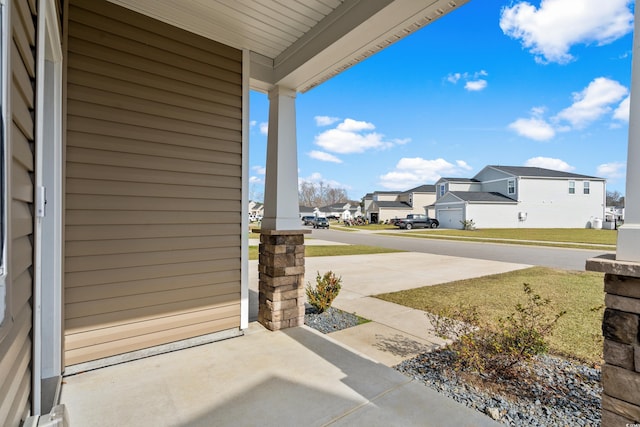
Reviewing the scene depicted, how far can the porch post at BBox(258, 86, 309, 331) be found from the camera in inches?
127

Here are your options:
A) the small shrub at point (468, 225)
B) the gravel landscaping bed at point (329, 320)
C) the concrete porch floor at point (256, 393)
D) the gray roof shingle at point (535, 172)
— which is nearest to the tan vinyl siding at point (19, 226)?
the concrete porch floor at point (256, 393)

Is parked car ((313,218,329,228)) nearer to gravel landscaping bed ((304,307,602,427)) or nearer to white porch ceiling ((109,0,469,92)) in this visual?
white porch ceiling ((109,0,469,92))

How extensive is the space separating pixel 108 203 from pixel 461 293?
495cm

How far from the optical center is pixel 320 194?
6194 centimetres

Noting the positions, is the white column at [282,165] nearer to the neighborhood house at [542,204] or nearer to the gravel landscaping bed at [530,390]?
the gravel landscaping bed at [530,390]

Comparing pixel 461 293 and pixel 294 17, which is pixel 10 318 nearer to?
pixel 294 17

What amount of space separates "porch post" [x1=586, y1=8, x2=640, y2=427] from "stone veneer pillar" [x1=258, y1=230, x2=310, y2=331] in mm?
2475

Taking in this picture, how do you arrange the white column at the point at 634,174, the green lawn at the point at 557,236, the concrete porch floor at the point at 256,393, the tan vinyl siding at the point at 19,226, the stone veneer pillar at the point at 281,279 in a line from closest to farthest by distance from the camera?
the tan vinyl siding at the point at 19,226
the white column at the point at 634,174
the concrete porch floor at the point at 256,393
the stone veneer pillar at the point at 281,279
the green lawn at the point at 557,236

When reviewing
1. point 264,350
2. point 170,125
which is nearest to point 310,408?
point 264,350

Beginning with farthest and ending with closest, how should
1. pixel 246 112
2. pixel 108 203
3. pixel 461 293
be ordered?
pixel 461 293 → pixel 246 112 → pixel 108 203

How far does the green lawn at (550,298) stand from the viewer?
3.01 meters

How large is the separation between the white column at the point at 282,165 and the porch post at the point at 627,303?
8.26ft

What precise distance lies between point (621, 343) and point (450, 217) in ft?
88.2

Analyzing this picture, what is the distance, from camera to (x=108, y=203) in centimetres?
248
